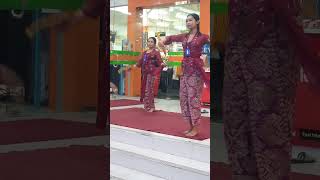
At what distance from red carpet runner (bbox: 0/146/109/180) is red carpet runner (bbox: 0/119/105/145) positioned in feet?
0.19

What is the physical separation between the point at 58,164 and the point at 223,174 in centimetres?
72

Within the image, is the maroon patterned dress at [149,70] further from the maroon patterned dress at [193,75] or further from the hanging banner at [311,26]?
the hanging banner at [311,26]

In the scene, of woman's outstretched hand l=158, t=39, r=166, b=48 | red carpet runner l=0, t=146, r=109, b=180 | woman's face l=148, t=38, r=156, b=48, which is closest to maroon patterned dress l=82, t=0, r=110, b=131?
red carpet runner l=0, t=146, r=109, b=180

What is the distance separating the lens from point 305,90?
4.42ft

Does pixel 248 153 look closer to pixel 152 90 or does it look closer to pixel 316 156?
pixel 316 156

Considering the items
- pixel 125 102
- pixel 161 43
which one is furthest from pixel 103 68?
pixel 125 102

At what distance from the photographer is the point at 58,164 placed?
190cm

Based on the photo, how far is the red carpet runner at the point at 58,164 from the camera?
1.85m

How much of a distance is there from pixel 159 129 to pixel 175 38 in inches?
51.3

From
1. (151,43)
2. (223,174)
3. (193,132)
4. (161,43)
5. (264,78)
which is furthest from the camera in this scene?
(161,43)

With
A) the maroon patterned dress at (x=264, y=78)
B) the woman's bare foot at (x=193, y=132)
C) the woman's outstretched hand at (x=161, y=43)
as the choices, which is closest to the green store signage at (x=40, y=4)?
the maroon patterned dress at (x=264, y=78)

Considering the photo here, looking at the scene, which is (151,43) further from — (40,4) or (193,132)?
(40,4)

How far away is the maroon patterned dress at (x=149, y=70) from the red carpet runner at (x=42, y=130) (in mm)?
5482

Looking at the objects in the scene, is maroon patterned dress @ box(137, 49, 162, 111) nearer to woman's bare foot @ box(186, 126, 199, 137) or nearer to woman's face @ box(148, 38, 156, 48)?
woman's face @ box(148, 38, 156, 48)
